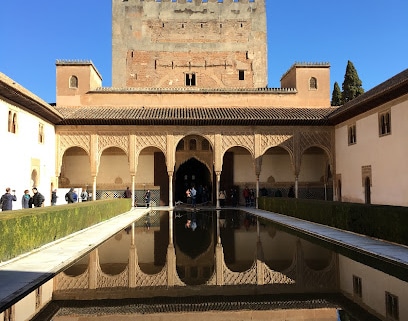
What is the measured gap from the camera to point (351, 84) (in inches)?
1423

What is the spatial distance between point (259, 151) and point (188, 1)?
48.4 ft

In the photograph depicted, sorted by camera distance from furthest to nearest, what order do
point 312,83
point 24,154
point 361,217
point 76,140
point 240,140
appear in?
point 312,83 < point 240,140 < point 76,140 < point 24,154 < point 361,217

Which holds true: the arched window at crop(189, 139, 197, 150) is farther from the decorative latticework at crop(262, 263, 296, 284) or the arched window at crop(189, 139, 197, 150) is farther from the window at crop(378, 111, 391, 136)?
the decorative latticework at crop(262, 263, 296, 284)

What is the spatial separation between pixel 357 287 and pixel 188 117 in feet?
55.2

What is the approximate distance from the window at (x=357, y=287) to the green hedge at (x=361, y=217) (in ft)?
9.50

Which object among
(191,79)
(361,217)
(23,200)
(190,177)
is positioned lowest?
(361,217)

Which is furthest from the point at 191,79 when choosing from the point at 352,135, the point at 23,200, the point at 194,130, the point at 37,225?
the point at 37,225

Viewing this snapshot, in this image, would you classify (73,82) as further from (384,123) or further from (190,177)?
(384,123)

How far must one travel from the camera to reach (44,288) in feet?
19.0

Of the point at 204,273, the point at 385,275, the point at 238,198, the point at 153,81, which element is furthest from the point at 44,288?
the point at 153,81

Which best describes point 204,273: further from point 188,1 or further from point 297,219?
point 188,1

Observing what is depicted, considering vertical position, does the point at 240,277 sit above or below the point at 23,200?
below

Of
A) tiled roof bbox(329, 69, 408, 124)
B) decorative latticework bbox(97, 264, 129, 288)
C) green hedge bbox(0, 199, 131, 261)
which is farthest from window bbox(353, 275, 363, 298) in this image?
tiled roof bbox(329, 69, 408, 124)

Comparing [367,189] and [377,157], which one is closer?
[377,157]
